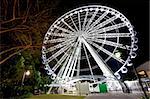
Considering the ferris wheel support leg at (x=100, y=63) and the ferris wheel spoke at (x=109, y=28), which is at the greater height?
the ferris wheel spoke at (x=109, y=28)

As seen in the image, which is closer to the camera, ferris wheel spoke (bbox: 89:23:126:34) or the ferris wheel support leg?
ferris wheel spoke (bbox: 89:23:126:34)

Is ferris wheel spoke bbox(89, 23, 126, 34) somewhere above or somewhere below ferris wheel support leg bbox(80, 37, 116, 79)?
above

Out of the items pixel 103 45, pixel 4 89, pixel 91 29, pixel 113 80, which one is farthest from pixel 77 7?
pixel 4 89

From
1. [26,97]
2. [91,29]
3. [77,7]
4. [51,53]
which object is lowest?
[26,97]

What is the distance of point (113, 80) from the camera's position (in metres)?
23.3

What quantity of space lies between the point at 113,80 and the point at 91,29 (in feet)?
13.3

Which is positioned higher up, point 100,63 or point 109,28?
point 109,28

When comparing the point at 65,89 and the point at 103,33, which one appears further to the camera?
the point at 65,89

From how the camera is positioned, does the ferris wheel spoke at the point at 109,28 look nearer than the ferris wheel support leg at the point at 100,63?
Yes

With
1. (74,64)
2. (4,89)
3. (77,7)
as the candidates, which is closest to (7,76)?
(4,89)

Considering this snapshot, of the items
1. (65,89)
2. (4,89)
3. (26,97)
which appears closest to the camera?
(26,97)

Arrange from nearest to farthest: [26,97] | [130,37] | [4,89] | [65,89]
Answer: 1. [26,97]
2. [4,89]
3. [130,37]
4. [65,89]

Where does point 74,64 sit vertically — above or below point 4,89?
above

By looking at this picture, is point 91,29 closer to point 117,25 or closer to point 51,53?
point 117,25
